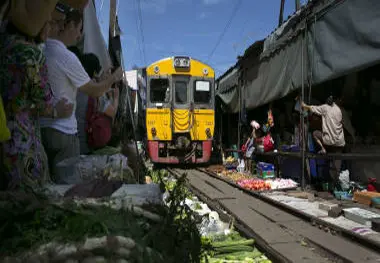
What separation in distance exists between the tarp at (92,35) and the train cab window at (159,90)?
7.53 m

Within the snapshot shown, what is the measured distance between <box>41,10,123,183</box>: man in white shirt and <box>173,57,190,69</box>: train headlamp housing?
1037cm

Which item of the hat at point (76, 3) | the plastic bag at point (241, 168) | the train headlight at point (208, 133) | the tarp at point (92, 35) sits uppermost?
the tarp at point (92, 35)

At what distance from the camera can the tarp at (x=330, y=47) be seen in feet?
18.8

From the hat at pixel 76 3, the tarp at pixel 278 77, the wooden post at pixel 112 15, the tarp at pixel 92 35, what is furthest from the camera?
the tarp at pixel 278 77

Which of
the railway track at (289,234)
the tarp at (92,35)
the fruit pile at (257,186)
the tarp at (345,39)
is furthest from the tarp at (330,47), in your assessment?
the tarp at (92,35)

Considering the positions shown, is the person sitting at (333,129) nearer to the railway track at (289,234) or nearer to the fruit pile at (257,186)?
the fruit pile at (257,186)

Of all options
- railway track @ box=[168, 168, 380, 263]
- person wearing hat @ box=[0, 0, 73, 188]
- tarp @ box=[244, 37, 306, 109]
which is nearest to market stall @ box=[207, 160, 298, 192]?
railway track @ box=[168, 168, 380, 263]

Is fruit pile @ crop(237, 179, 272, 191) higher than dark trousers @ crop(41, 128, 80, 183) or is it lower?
lower

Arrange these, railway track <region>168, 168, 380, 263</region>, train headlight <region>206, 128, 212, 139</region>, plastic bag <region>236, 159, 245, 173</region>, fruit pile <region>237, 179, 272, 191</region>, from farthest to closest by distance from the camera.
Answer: train headlight <region>206, 128, 212, 139</region>
plastic bag <region>236, 159, 245, 173</region>
fruit pile <region>237, 179, 272, 191</region>
railway track <region>168, 168, 380, 263</region>

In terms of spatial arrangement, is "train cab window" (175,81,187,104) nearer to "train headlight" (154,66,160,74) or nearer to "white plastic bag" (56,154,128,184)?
"train headlight" (154,66,160,74)

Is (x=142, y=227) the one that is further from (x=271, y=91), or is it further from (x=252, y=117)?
(x=252, y=117)

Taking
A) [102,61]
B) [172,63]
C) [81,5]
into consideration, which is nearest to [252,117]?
[172,63]

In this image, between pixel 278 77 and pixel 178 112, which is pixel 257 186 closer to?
pixel 278 77

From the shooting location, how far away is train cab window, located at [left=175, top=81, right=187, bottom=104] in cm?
1290
